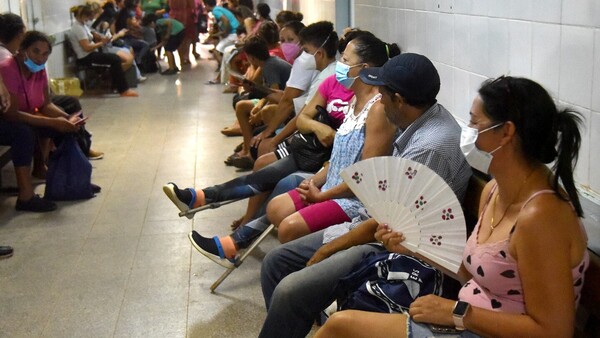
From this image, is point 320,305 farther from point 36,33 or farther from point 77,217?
point 36,33

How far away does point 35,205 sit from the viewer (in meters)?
5.55

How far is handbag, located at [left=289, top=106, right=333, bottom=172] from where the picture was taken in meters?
4.27

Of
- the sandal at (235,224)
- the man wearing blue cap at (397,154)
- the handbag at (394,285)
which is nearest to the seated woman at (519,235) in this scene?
the handbag at (394,285)

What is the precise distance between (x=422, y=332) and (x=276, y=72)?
177 inches

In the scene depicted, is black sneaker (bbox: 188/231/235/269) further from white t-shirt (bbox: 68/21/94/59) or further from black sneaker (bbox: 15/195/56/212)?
white t-shirt (bbox: 68/21/94/59)

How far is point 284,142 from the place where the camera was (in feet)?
15.9

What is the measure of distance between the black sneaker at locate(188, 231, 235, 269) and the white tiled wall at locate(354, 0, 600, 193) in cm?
148

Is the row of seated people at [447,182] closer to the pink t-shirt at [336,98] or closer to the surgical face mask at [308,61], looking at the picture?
the pink t-shirt at [336,98]

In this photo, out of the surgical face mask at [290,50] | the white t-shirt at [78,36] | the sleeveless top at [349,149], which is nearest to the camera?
the sleeveless top at [349,149]

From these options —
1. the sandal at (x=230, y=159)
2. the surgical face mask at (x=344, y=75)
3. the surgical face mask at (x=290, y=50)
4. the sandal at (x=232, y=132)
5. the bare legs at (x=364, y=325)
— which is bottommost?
the sandal at (x=232, y=132)

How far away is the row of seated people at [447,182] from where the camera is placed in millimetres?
1955

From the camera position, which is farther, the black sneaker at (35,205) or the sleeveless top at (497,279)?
the black sneaker at (35,205)

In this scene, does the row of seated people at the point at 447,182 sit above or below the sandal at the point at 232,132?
above

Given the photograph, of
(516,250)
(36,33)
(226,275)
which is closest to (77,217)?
(36,33)
